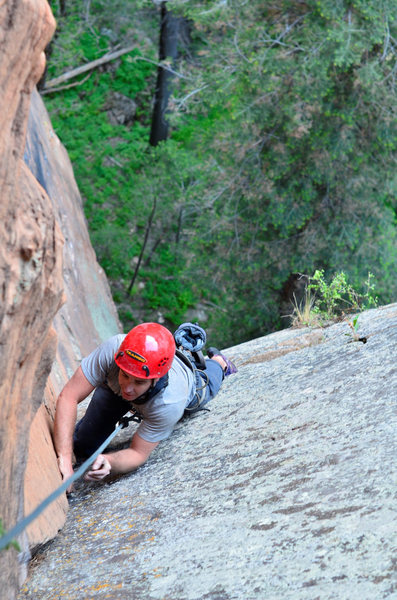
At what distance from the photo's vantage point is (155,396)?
3986 millimetres

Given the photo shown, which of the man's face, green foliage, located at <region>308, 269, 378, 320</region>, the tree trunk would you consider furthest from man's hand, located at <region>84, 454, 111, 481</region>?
the tree trunk

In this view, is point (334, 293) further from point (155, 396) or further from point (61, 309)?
point (61, 309)

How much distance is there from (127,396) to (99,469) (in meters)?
0.47

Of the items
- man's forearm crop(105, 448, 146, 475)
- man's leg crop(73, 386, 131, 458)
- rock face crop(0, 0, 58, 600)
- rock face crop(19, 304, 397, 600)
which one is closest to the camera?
rock face crop(0, 0, 58, 600)

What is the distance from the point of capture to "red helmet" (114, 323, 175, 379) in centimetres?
373

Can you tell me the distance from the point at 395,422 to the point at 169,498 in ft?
4.34

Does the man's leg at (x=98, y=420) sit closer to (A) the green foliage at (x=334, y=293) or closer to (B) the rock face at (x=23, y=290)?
(B) the rock face at (x=23, y=290)

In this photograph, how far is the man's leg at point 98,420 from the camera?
4320 mm

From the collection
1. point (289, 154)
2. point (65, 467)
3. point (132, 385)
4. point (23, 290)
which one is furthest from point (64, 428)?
point (289, 154)

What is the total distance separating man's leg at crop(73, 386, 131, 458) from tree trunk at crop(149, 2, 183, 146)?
15.1 metres

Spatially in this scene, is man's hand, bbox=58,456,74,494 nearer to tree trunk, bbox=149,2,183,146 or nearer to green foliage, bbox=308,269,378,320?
green foliage, bbox=308,269,378,320

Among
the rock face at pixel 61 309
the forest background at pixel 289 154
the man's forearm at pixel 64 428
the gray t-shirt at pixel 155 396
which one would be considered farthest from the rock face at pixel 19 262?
the forest background at pixel 289 154

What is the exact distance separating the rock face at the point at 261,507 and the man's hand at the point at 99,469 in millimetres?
137

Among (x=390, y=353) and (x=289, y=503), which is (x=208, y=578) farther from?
(x=390, y=353)
